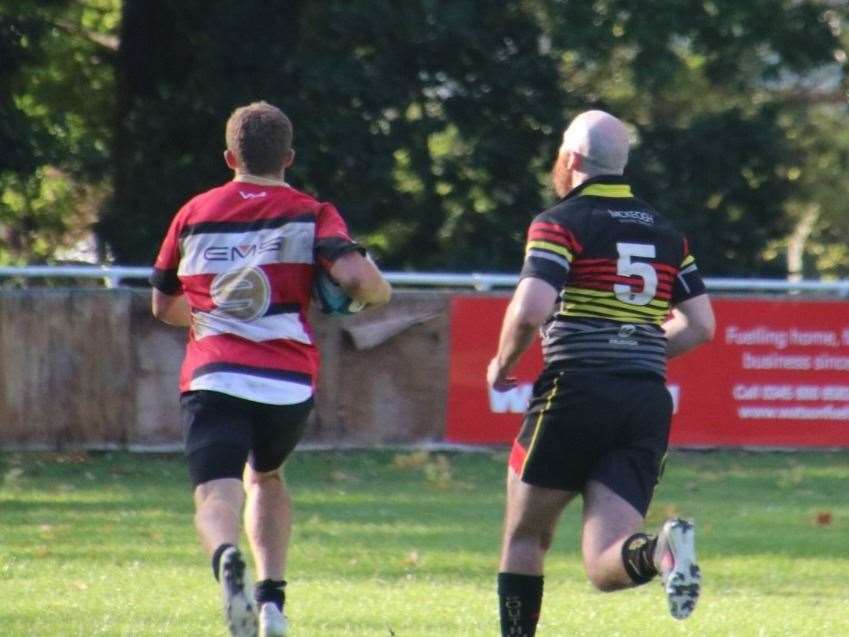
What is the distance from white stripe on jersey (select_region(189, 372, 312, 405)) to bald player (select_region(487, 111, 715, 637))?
28.1 inches

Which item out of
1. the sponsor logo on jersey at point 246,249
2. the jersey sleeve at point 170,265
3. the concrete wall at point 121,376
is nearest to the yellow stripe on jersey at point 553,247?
the sponsor logo on jersey at point 246,249

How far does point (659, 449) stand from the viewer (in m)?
6.02

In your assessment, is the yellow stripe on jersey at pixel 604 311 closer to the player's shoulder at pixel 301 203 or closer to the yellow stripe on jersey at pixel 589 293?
the yellow stripe on jersey at pixel 589 293

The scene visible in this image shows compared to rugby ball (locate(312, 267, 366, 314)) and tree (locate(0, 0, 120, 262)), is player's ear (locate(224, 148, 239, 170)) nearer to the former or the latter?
rugby ball (locate(312, 267, 366, 314))

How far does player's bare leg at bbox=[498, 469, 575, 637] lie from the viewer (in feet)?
20.0

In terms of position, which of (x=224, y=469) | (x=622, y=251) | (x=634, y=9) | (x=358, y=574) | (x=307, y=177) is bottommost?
(x=358, y=574)

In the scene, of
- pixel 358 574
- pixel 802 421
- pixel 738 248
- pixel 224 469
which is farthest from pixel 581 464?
pixel 738 248

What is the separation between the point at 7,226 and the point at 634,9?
869 cm

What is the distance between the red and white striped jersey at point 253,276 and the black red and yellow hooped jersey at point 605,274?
0.71m

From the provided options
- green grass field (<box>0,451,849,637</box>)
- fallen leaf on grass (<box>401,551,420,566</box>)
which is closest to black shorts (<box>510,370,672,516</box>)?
green grass field (<box>0,451,849,637</box>)

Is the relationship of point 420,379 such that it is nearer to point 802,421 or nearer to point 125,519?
point 802,421

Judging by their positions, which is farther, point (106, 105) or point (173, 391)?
point (106, 105)

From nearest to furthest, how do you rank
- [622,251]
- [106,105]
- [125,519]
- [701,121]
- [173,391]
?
[622,251]
[125,519]
[173,391]
[701,121]
[106,105]

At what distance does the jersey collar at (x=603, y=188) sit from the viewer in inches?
235
